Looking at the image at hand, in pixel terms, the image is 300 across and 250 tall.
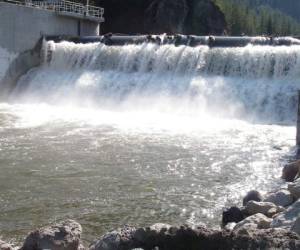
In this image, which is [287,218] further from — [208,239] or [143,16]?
[143,16]

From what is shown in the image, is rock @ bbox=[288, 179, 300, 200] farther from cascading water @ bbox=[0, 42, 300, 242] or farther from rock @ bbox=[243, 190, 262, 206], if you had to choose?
cascading water @ bbox=[0, 42, 300, 242]

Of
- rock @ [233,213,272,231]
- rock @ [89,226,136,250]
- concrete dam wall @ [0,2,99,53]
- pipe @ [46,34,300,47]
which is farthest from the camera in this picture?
concrete dam wall @ [0,2,99,53]

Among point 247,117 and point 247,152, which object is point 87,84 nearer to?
point 247,117

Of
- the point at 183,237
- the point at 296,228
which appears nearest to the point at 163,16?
the point at 183,237

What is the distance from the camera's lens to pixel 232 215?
8258 mm

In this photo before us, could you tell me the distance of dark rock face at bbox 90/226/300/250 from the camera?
5277mm

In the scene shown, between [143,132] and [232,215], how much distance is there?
864 centimetres

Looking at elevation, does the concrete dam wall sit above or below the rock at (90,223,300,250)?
above

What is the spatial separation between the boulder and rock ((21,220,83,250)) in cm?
273

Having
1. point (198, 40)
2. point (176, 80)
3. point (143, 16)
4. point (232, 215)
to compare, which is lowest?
point (232, 215)

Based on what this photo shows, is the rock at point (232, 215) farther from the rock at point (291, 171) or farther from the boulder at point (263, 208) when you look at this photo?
the rock at point (291, 171)

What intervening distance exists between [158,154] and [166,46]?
12427 millimetres

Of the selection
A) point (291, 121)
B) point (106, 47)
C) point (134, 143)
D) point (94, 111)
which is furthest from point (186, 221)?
point (106, 47)

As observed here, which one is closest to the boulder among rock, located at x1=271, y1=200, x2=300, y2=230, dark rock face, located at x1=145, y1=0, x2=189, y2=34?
rock, located at x1=271, y1=200, x2=300, y2=230
